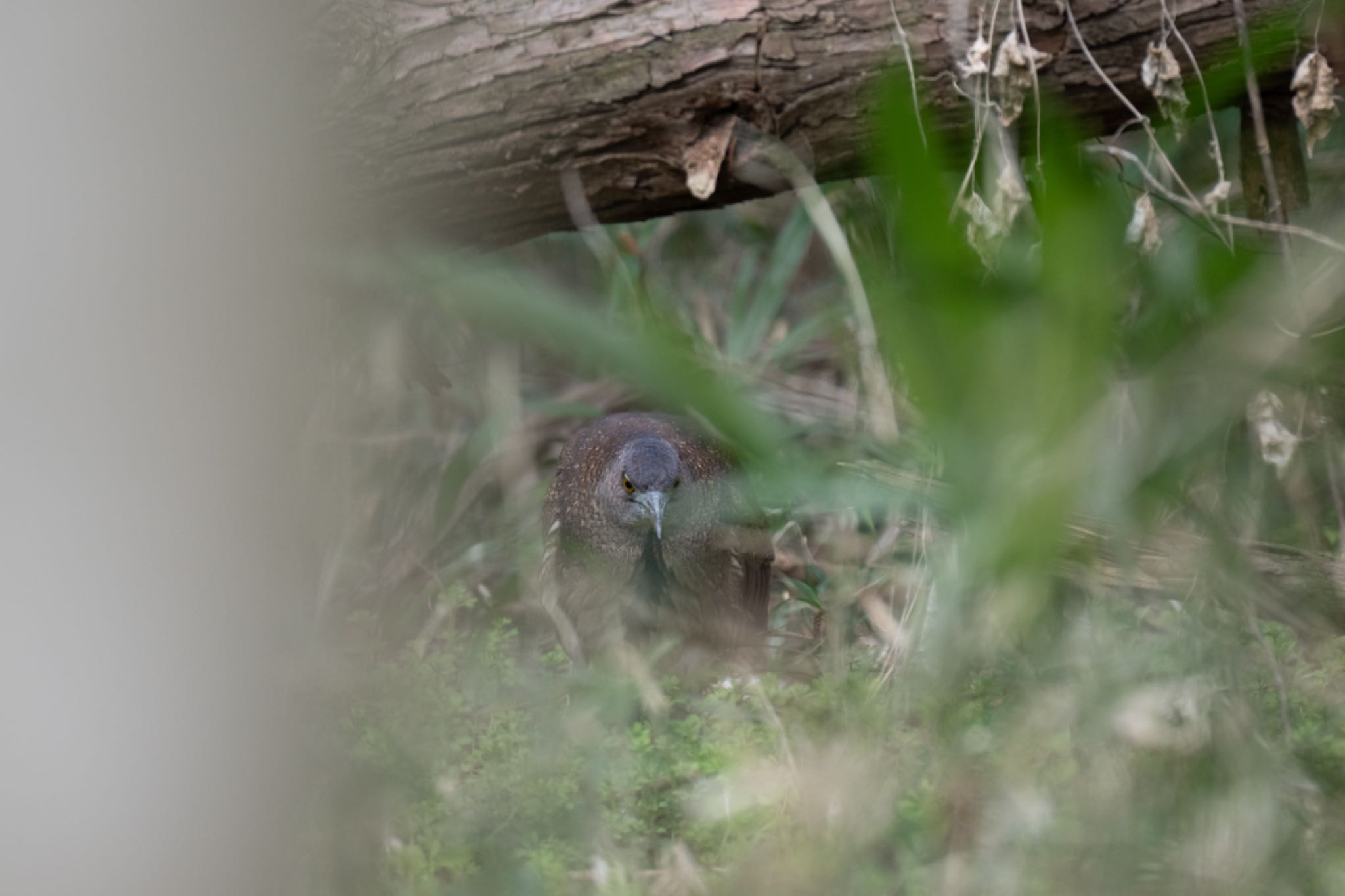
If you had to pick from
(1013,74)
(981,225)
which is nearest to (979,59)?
(1013,74)

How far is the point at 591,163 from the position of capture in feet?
11.2

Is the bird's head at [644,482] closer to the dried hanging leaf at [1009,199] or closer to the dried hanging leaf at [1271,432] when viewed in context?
the dried hanging leaf at [1009,199]

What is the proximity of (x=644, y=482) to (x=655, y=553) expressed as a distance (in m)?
0.29

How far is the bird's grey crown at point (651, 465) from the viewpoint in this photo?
392 centimetres

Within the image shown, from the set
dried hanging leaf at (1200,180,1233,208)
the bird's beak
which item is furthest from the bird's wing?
dried hanging leaf at (1200,180,1233,208)

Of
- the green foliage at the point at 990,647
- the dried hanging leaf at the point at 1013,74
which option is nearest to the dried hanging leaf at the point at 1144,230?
the green foliage at the point at 990,647

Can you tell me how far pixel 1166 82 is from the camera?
112 inches

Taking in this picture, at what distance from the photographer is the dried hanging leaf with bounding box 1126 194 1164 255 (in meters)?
2.70

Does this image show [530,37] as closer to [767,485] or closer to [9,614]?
[767,485]

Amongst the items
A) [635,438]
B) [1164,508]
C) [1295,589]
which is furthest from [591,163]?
[1295,589]

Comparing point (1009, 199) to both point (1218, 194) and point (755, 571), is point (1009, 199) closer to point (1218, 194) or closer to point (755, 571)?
Answer: point (1218, 194)

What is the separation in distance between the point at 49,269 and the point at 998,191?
195 centimetres

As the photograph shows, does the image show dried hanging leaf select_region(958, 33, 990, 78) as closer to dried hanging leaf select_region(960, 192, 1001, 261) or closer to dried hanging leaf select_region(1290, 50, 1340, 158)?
dried hanging leaf select_region(960, 192, 1001, 261)

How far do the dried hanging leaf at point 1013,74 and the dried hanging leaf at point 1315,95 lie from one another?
605 mm
